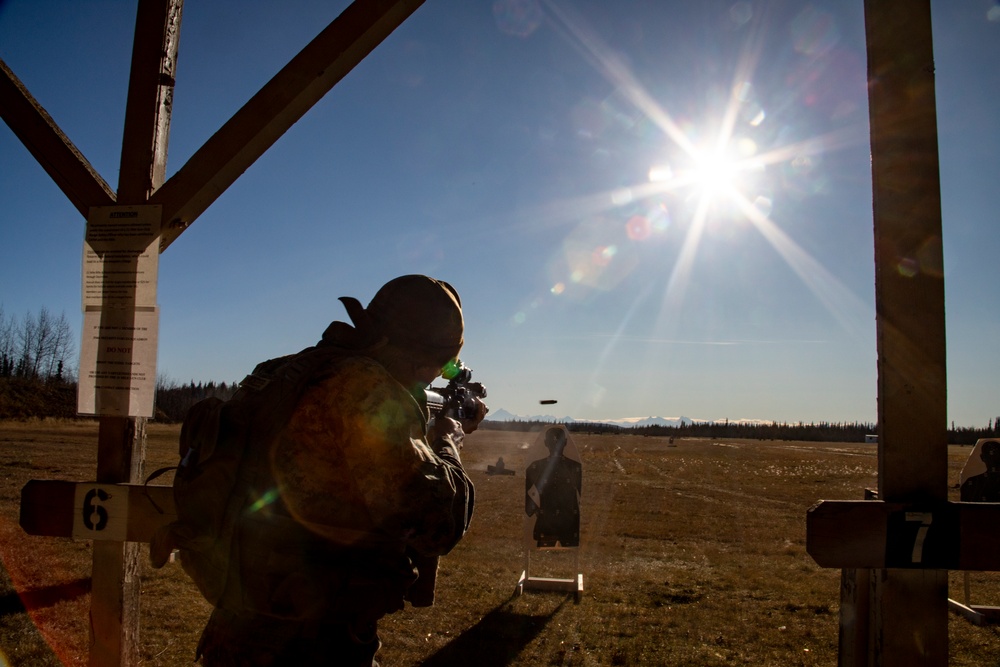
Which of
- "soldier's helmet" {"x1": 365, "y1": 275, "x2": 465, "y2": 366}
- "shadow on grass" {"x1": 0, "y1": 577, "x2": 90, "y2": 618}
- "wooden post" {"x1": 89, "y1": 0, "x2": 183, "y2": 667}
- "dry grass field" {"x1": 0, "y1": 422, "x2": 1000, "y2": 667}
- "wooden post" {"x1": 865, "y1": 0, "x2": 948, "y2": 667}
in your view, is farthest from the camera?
"shadow on grass" {"x1": 0, "y1": 577, "x2": 90, "y2": 618}

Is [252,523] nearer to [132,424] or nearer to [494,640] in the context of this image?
[132,424]

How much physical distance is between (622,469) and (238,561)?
26102 mm

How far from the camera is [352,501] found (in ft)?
6.28

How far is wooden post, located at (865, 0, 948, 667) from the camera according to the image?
1.82 m

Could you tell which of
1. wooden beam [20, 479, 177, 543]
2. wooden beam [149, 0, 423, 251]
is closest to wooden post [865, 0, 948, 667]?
wooden beam [149, 0, 423, 251]

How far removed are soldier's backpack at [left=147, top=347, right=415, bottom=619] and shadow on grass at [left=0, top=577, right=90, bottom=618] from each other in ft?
16.8

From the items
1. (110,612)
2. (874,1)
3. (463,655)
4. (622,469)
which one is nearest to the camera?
(874,1)

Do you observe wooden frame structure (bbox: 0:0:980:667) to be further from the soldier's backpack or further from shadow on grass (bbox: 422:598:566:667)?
shadow on grass (bbox: 422:598:566:667)

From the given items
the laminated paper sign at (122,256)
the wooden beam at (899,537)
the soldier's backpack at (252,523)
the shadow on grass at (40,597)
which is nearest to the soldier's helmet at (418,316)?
the soldier's backpack at (252,523)

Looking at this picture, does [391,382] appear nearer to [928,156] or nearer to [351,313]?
[351,313]

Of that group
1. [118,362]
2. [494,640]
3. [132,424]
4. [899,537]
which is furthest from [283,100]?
[494,640]

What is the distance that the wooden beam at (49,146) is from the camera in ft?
9.27

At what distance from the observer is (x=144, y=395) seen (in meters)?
2.82

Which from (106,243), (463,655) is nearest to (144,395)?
(106,243)
